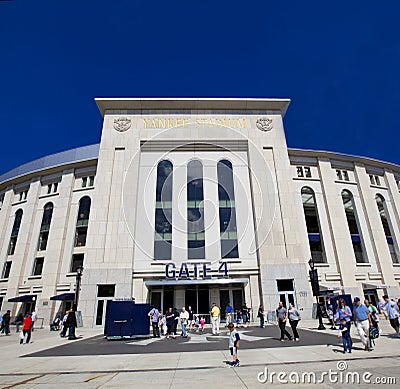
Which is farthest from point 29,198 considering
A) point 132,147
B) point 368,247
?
point 368,247

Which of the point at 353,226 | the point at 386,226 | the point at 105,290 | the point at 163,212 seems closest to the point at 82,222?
the point at 105,290

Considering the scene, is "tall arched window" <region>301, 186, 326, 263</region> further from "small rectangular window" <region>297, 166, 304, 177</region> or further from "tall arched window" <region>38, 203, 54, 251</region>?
"tall arched window" <region>38, 203, 54, 251</region>

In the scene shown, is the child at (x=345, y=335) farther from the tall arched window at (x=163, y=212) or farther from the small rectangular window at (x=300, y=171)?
the small rectangular window at (x=300, y=171)

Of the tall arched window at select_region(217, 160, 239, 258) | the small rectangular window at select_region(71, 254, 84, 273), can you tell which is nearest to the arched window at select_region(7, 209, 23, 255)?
the small rectangular window at select_region(71, 254, 84, 273)

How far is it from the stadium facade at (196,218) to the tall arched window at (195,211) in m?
0.10

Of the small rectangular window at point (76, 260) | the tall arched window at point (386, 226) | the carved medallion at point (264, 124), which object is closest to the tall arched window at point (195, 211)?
the carved medallion at point (264, 124)

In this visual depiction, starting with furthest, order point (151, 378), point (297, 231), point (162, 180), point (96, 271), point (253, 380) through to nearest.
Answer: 1. point (162, 180)
2. point (297, 231)
3. point (96, 271)
4. point (151, 378)
5. point (253, 380)

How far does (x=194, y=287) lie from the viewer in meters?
25.6

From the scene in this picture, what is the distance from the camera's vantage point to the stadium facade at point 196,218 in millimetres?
25641

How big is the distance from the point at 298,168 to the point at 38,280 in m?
31.7

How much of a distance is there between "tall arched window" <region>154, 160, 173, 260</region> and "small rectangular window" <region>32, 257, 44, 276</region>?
47.5 feet

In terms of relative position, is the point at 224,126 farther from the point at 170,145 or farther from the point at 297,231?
the point at 297,231

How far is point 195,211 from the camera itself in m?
28.4

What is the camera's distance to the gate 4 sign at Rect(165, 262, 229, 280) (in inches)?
984
